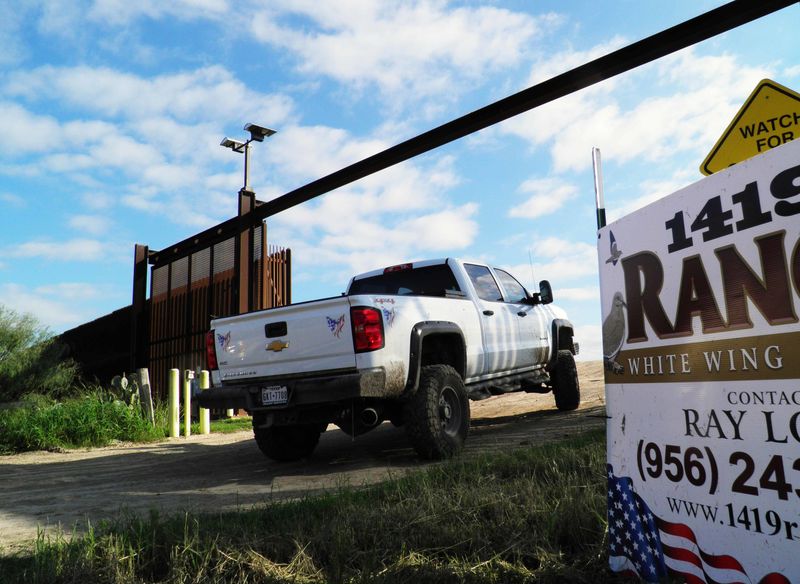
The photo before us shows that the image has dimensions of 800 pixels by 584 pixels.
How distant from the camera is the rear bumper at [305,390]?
520cm

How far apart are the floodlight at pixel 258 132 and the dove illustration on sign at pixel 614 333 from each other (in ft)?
43.7

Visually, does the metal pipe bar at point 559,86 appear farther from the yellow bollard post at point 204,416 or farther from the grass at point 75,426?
the grass at point 75,426

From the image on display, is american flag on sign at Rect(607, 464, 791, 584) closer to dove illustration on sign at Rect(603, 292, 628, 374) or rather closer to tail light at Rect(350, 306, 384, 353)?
Answer: dove illustration on sign at Rect(603, 292, 628, 374)

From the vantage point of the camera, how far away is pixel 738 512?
214 centimetres

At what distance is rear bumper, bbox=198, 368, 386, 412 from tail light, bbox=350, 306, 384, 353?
8.5 inches

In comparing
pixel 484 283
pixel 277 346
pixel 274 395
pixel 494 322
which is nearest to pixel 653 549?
pixel 274 395

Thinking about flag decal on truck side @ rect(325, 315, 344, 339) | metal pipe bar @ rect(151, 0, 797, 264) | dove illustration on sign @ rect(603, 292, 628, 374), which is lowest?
dove illustration on sign @ rect(603, 292, 628, 374)

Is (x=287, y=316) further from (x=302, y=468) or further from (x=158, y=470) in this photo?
(x=158, y=470)

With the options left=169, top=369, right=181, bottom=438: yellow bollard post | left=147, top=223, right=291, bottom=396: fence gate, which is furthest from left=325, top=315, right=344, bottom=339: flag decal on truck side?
left=147, top=223, right=291, bottom=396: fence gate

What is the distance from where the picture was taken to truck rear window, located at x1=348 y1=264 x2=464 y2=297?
711 cm

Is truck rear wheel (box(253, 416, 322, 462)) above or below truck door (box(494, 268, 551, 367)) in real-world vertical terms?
below

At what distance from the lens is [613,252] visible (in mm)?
2799

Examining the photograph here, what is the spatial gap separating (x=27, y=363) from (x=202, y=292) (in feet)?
12.9

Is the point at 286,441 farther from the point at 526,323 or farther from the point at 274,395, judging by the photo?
the point at 526,323
